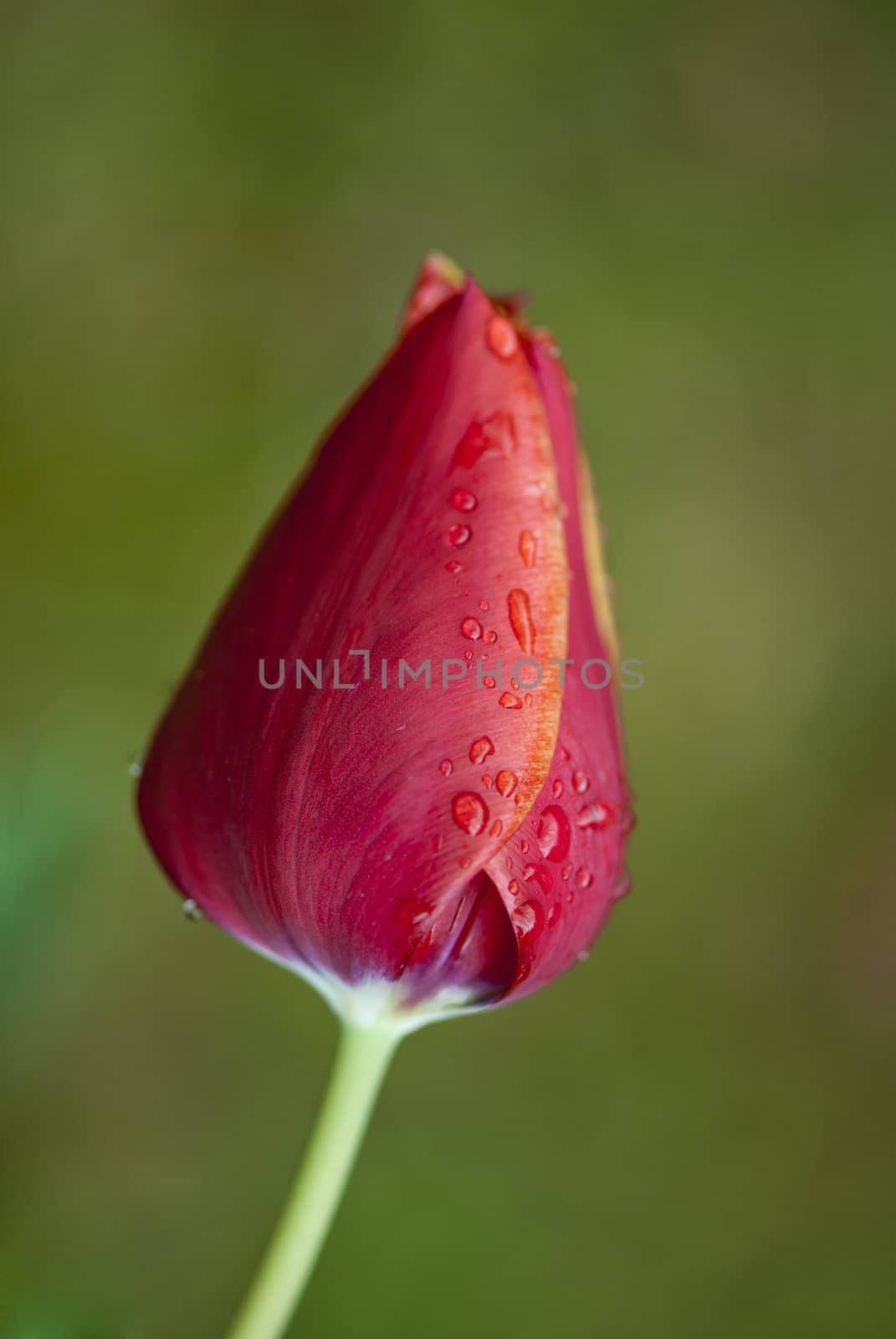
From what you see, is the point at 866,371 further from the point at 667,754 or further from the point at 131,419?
the point at 131,419

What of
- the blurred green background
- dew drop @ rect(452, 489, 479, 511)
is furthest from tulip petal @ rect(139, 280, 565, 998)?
the blurred green background

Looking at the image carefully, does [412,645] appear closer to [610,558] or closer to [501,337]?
[501,337]

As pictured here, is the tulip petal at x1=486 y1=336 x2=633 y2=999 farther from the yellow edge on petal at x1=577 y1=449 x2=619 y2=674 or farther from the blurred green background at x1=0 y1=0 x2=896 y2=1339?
the blurred green background at x1=0 y1=0 x2=896 y2=1339

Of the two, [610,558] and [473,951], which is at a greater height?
[610,558]

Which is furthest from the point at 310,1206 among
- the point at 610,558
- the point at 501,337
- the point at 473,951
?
the point at 610,558

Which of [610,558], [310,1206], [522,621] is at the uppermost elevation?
[610,558]

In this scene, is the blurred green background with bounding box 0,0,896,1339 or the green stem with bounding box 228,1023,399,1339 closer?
the green stem with bounding box 228,1023,399,1339

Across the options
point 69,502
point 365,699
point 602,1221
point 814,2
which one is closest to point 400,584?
point 365,699
